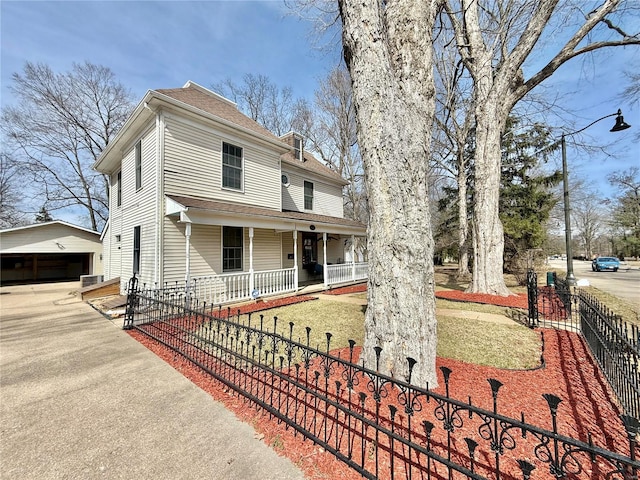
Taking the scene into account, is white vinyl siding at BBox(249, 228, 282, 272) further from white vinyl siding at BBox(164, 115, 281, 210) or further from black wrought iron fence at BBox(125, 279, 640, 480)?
→ black wrought iron fence at BBox(125, 279, 640, 480)

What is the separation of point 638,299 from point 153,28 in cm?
2000

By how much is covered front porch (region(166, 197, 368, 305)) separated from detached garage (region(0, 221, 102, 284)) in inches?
533

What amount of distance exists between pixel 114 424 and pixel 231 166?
362 inches

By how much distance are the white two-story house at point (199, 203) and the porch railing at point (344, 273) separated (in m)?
0.05

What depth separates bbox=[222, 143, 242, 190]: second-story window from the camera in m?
10.3

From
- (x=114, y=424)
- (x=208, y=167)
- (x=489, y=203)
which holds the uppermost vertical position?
(x=208, y=167)

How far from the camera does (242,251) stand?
34.9 feet

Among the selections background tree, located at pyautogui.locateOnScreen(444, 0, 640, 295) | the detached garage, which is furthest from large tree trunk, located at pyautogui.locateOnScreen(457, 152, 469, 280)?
the detached garage

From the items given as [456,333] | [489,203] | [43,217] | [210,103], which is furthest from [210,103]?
[43,217]

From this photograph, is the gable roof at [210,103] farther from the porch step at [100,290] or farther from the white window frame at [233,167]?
the porch step at [100,290]

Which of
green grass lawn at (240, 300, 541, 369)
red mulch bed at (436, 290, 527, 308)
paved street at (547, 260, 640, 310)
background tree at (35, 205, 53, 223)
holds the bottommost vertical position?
paved street at (547, 260, 640, 310)

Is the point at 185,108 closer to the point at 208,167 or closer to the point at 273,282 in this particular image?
the point at 208,167

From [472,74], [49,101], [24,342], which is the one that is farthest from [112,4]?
[49,101]

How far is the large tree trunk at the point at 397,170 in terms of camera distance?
3.27 metres
